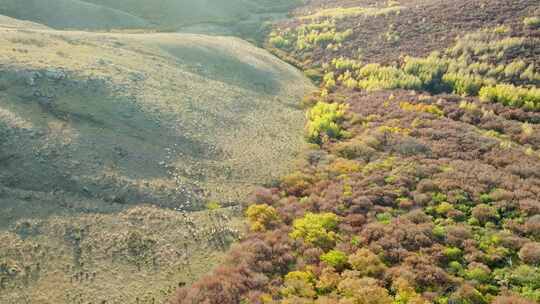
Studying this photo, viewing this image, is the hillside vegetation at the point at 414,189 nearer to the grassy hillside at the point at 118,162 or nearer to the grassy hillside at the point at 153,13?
the grassy hillside at the point at 118,162

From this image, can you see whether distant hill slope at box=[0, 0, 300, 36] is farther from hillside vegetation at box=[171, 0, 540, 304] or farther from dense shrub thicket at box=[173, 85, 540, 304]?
dense shrub thicket at box=[173, 85, 540, 304]

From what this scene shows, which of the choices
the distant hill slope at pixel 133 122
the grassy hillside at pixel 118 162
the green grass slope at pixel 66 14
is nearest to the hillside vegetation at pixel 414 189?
the grassy hillside at pixel 118 162

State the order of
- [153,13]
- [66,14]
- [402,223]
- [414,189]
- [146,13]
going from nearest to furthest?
[402,223] < [414,189] < [66,14] < [146,13] < [153,13]

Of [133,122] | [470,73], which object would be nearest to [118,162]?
[133,122]

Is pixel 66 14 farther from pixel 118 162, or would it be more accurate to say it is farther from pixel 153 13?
pixel 118 162

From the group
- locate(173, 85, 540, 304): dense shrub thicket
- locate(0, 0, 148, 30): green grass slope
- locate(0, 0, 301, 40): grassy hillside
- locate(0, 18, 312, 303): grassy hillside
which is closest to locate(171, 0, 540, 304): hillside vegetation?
locate(173, 85, 540, 304): dense shrub thicket

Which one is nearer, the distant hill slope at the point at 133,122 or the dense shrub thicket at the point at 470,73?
the distant hill slope at the point at 133,122
